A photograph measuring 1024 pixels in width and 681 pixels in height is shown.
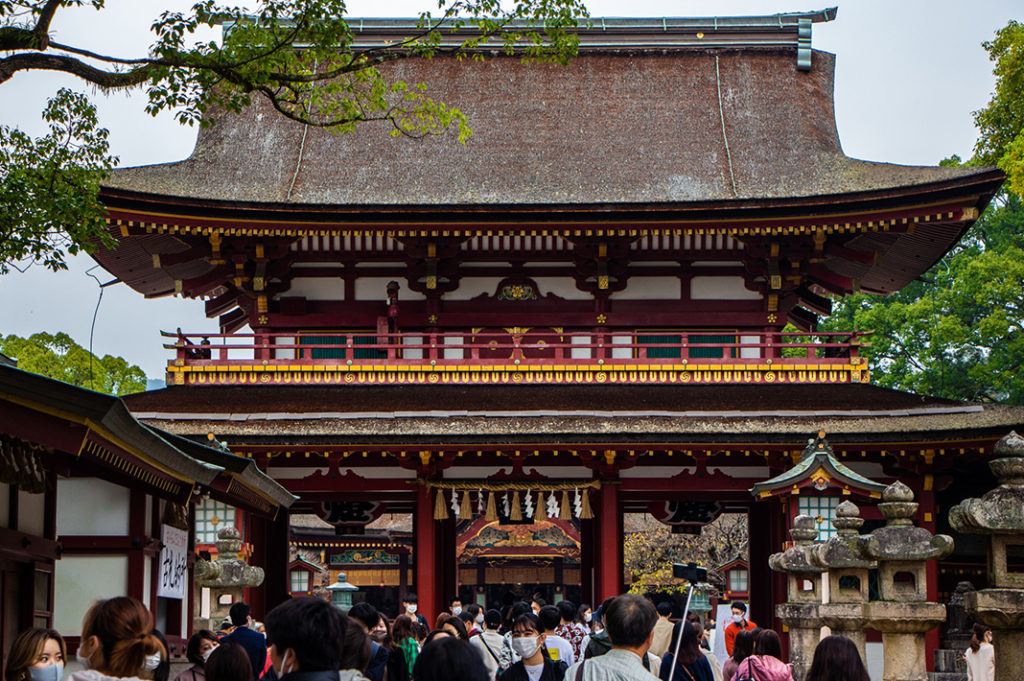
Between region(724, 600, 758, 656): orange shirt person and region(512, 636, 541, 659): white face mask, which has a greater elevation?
region(512, 636, 541, 659): white face mask

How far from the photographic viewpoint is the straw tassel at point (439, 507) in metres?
21.3

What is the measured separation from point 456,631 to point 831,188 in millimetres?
15246

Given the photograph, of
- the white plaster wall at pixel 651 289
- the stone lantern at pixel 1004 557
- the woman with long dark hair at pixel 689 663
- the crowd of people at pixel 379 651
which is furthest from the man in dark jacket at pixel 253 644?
the white plaster wall at pixel 651 289

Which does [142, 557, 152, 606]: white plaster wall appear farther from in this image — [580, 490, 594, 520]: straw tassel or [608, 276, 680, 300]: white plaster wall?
[608, 276, 680, 300]: white plaster wall

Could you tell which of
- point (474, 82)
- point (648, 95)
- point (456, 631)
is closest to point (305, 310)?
point (474, 82)

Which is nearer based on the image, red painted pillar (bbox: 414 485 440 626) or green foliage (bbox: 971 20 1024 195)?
red painted pillar (bbox: 414 485 440 626)

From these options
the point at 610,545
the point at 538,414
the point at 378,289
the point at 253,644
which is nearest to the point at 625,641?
the point at 253,644

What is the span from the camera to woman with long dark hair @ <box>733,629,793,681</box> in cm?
930

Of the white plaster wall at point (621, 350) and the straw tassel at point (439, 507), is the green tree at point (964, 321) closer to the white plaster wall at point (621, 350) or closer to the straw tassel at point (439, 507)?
the white plaster wall at point (621, 350)

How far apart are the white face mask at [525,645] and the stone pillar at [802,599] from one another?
4.93m

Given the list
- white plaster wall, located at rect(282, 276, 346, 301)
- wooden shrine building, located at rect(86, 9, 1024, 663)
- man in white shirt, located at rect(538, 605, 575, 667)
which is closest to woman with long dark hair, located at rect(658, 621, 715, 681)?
man in white shirt, located at rect(538, 605, 575, 667)

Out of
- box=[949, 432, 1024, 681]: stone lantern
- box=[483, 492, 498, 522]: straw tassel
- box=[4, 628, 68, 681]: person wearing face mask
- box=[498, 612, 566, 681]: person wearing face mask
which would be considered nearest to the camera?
box=[4, 628, 68, 681]: person wearing face mask

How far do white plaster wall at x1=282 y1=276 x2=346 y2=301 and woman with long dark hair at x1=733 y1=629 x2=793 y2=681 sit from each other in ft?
49.2

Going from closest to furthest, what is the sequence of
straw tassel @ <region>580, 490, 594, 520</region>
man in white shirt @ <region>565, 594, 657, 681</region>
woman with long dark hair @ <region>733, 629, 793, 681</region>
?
1. man in white shirt @ <region>565, 594, 657, 681</region>
2. woman with long dark hair @ <region>733, 629, 793, 681</region>
3. straw tassel @ <region>580, 490, 594, 520</region>
